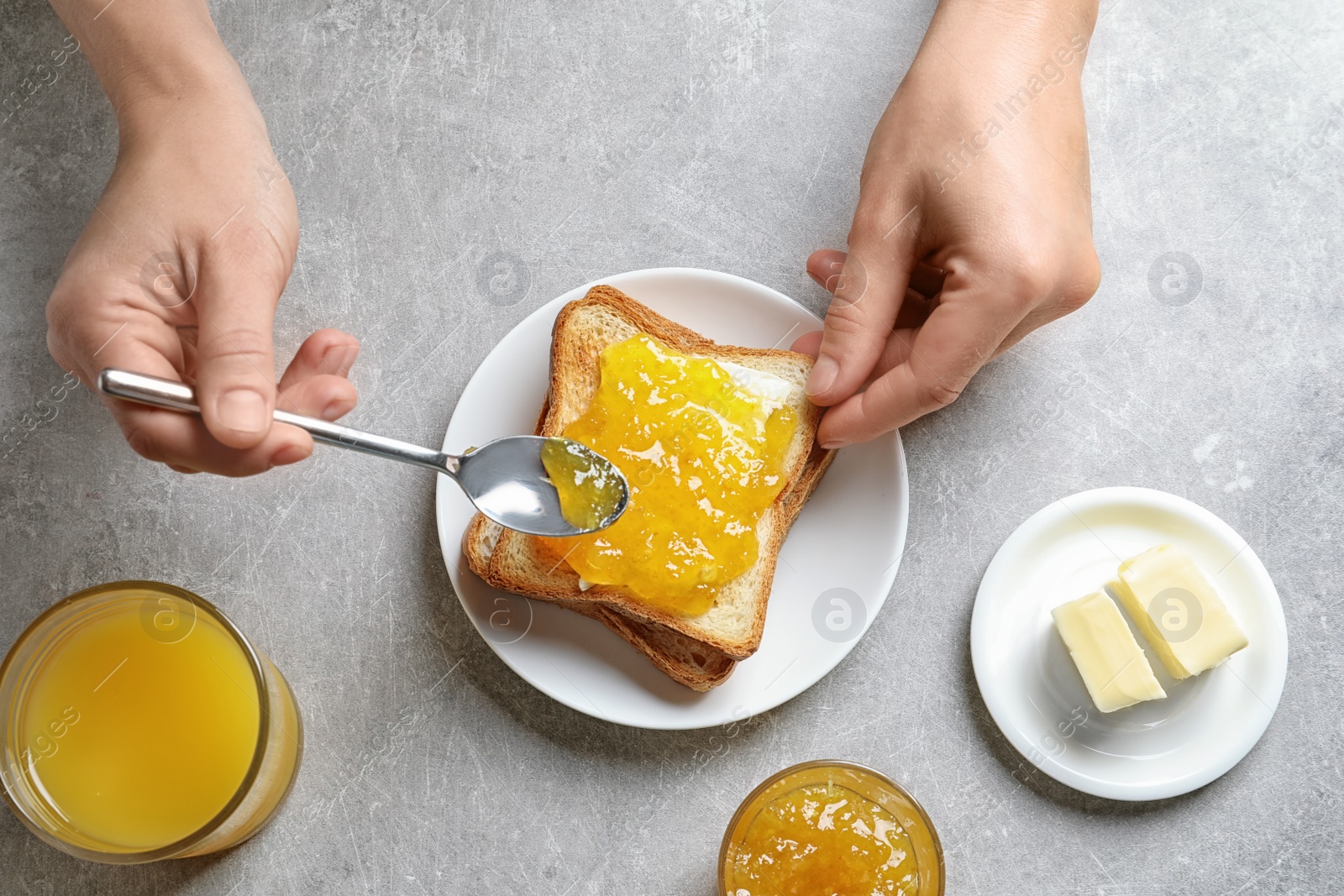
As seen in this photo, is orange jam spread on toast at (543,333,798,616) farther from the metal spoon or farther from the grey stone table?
the grey stone table

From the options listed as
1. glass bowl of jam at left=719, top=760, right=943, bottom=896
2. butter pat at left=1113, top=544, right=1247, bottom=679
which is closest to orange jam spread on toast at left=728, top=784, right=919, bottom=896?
glass bowl of jam at left=719, top=760, right=943, bottom=896

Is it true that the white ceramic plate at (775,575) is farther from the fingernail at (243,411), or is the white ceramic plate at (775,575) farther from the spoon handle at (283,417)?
the fingernail at (243,411)

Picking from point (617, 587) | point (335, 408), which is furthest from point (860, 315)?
point (335, 408)

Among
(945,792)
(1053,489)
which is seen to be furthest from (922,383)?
(945,792)

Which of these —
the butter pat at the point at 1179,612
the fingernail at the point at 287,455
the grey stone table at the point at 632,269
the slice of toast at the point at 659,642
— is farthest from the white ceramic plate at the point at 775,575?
the butter pat at the point at 1179,612

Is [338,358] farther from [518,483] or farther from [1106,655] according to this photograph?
[1106,655]

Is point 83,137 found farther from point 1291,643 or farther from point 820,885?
point 1291,643
